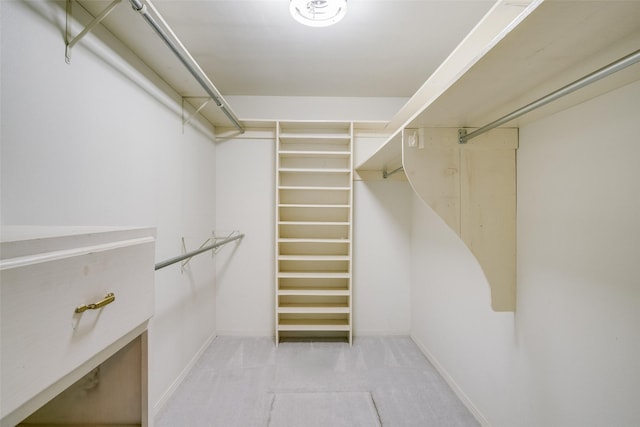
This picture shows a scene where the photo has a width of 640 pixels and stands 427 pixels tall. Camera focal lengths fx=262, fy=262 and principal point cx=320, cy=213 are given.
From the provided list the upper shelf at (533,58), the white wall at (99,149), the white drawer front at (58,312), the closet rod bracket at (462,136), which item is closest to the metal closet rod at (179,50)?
the white wall at (99,149)

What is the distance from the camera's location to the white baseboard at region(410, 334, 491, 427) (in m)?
1.59

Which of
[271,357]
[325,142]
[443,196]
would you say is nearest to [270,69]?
[325,142]

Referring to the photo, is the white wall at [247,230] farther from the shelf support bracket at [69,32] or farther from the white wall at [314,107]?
the shelf support bracket at [69,32]

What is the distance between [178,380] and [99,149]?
1.66 metres

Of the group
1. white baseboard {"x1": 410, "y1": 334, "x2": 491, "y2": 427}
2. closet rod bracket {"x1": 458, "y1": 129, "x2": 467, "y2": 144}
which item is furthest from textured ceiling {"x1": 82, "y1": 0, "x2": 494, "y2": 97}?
white baseboard {"x1": 410, "y1": 334, "x2": 491, "y2": 427}

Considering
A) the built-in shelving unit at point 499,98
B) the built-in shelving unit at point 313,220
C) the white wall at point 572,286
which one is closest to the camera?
the built-in shelving unit at point 499,98

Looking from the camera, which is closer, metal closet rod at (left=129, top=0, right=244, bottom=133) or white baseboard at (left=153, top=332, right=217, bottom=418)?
metal closet rod at (left=129, top=0, right=244, bottom=133)

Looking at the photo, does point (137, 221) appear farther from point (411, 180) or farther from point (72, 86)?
point (411, 180)

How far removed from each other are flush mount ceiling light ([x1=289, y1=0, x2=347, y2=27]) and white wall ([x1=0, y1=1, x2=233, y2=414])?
0.97 meters

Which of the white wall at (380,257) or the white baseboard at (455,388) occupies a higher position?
the white wall at (380,257)

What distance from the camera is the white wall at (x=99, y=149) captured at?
902 mm

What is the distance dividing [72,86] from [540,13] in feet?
5.32

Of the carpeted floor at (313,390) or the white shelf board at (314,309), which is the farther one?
the white shelf board at (314,309)

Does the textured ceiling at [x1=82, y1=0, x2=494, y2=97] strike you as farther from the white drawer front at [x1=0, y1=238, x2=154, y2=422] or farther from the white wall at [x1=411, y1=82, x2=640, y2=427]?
the white drawer front at [x1=0, y1=238, x2=154, y2=422]
